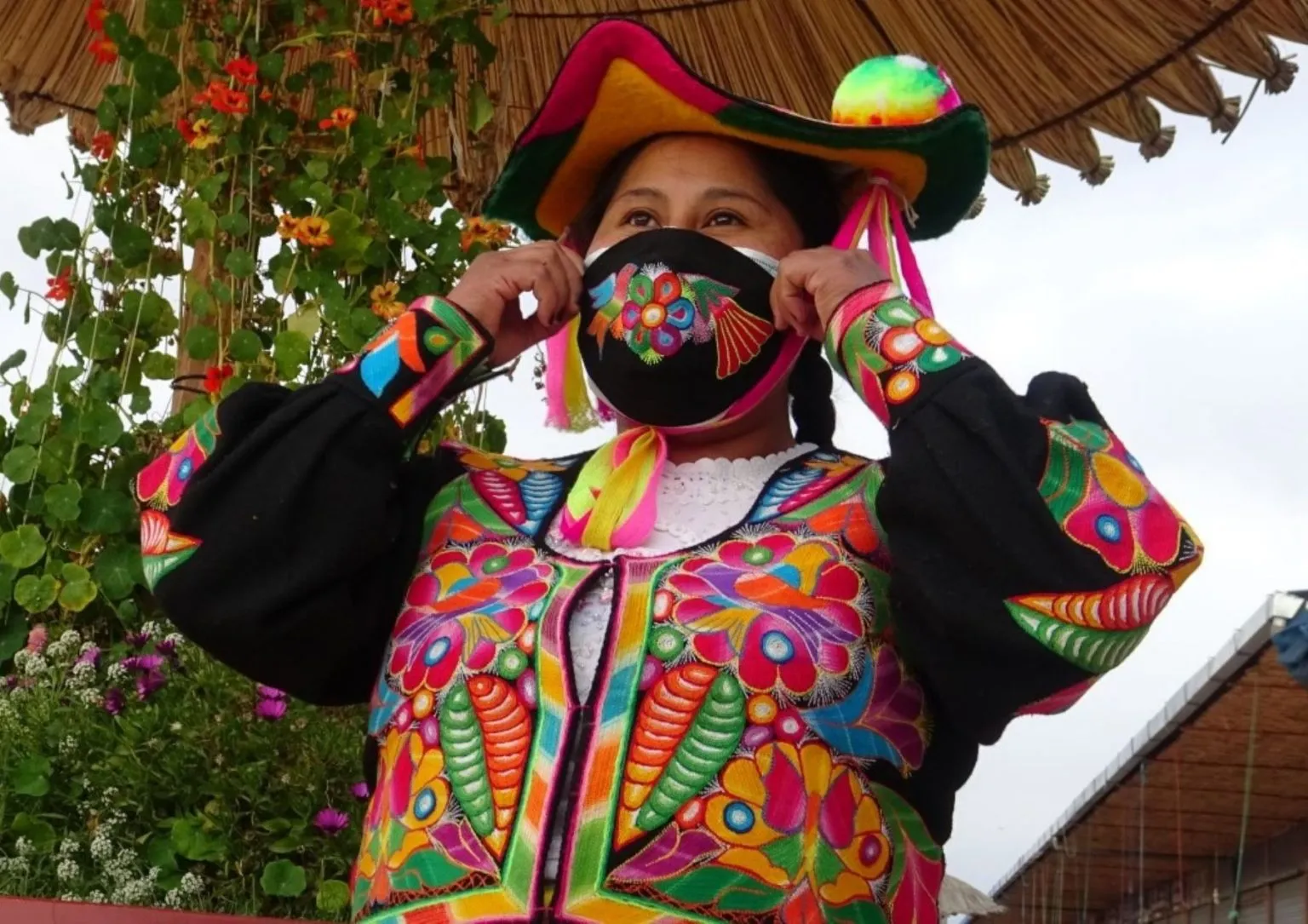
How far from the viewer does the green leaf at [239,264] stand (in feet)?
10.9

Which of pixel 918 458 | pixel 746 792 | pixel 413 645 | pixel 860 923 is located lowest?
pixel 860 923

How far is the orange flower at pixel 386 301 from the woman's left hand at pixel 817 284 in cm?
142

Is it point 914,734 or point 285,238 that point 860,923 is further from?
point 285,238

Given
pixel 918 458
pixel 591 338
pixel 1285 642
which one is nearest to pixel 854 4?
pixel 1285 642

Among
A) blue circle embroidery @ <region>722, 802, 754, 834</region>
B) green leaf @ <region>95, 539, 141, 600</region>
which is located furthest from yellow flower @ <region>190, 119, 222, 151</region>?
blue circle embroidery @ <region>722, 802, 754, 834</region>

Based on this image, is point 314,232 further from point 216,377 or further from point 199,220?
point 216,377

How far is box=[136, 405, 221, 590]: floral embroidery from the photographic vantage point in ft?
6.40

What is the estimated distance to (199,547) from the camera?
1938mm

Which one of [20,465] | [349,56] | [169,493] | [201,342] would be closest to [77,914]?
[169,493]

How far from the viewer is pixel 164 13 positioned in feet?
11.3

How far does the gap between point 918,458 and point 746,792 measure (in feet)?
1.24

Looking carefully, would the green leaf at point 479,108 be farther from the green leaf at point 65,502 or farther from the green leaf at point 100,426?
the green leaf at point 65,502

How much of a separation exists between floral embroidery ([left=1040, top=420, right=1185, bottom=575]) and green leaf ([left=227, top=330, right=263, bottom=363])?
1.85 meters

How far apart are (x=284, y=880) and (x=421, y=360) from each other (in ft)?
3.35
